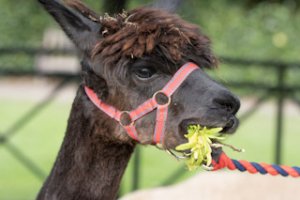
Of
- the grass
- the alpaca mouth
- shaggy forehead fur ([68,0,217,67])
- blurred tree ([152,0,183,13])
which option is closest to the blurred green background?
the grass

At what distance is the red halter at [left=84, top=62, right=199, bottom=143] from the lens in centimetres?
350

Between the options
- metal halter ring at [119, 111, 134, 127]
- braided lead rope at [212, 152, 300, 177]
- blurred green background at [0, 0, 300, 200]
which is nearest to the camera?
metal halter ring at [119, 111, 134, 127]

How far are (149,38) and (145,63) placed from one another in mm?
123

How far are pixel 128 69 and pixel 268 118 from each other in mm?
14881

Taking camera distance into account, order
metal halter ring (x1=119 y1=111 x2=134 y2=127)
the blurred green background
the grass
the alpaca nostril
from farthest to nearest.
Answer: the grass
the blurred green background
metal halter ring (x1=119 y1=111 x2=134 y2=127)
the alpaca nostril

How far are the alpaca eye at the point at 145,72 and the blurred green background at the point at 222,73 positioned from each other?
4.50 metres

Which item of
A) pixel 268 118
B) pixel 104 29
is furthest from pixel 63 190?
pixel 268 118

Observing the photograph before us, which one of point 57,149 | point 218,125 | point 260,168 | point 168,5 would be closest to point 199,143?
point 218,125

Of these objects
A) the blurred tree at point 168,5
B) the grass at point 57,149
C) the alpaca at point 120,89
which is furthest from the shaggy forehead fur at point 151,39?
the grass at point 57,149

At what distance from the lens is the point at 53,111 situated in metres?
18.7

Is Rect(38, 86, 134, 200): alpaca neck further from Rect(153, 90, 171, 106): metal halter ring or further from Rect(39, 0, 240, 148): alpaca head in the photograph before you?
Rect(153, 90, 171, 106): metal halter ring

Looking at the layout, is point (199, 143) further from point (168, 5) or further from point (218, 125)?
point (168, 5)

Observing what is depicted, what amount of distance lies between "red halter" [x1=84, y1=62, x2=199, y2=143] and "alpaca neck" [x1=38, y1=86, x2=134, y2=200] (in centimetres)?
7

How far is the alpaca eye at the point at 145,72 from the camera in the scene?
11.6 feet
